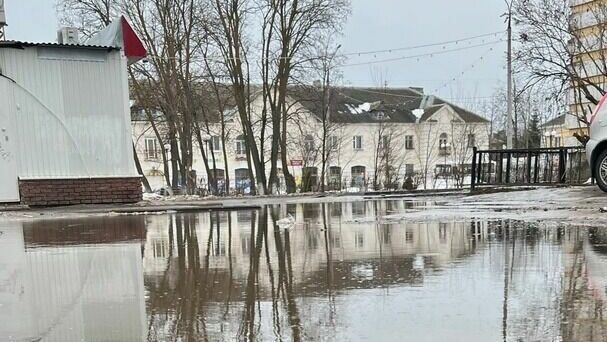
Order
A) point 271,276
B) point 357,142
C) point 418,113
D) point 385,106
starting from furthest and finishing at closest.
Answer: point 418,113 < point 385,106 < point 357,142 < point 271,276

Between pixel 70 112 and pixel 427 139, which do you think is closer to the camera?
pixel 70 112

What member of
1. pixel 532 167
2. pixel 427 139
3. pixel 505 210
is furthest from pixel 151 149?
pixel 505 210

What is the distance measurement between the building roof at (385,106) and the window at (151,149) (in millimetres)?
18135

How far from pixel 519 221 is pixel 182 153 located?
27043 millimetres

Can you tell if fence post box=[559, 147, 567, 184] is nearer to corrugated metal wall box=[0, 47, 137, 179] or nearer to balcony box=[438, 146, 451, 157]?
corrugated metal wall box=[0, 47, 137, 179]

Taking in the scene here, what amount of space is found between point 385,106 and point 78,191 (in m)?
47.9

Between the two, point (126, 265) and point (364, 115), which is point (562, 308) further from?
point (364, 115)

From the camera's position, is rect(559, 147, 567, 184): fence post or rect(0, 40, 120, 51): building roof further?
rect(559, 147, 567, 184): fence post

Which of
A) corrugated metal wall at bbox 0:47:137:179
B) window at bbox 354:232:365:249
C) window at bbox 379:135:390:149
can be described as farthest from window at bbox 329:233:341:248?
window at bbox 379:135:390:149

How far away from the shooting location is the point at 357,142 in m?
58.3

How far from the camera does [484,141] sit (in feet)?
191

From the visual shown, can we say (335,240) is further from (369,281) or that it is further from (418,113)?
(418,113)

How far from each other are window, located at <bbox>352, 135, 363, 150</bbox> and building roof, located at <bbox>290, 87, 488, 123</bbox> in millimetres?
1631

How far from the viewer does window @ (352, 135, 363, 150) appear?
5806 centimetres
